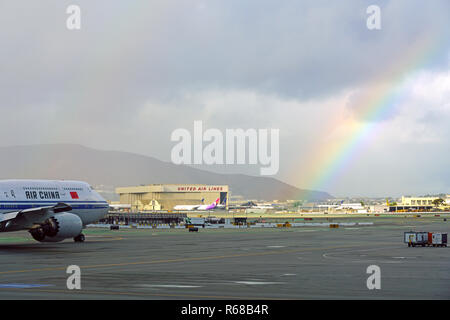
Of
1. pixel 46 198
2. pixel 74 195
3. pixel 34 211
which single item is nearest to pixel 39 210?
pixel 34 211

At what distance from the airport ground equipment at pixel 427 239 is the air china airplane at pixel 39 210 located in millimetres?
26683

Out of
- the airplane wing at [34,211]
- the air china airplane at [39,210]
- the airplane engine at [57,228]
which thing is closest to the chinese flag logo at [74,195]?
the air china airplane at [39,210]

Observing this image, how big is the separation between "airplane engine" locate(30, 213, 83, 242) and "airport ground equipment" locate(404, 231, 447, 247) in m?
26.8

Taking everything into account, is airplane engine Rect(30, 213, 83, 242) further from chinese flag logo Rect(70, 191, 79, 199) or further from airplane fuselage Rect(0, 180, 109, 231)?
chinese flag logo Rect(70, 191, 79, 199)

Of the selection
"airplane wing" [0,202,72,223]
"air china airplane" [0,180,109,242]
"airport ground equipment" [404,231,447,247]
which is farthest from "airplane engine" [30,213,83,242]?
"airport ground equipment" [404,231,447,247]

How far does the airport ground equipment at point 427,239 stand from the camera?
4875 centimetres

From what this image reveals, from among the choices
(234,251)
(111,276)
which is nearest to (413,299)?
(111,276)

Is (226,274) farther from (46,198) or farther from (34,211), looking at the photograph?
(46,198)

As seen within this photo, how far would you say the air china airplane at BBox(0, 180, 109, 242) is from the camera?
4853 cm

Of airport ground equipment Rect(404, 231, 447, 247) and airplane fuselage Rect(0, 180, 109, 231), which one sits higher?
airplane fuselage Rect(0, 180, 109, 231)

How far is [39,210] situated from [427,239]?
1224 inches
